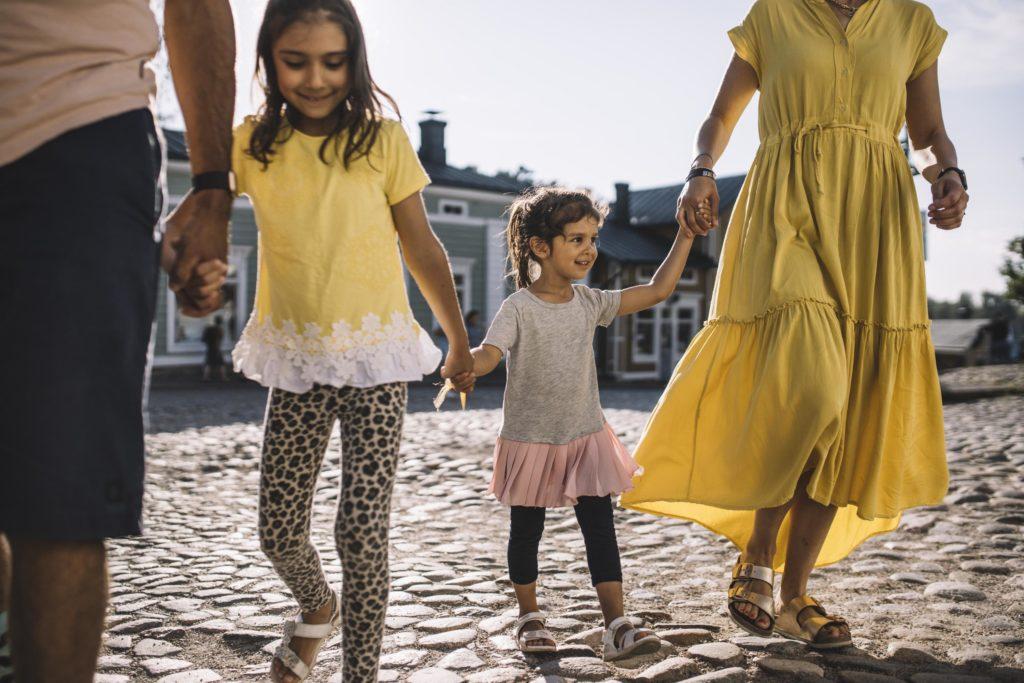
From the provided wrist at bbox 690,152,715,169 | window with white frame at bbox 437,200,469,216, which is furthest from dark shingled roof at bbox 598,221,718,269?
wrist at bbox 690,152,715,169

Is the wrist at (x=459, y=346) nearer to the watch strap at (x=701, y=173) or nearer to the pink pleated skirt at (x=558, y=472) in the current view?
the pink pleated skirt at (x=558, y=472)

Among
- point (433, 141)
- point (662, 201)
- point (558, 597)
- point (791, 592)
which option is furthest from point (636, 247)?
point (791, 592)

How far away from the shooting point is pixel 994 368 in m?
27.6

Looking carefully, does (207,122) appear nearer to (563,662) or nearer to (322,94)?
(322,94)

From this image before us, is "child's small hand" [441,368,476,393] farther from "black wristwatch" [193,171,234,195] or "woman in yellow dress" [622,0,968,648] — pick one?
"black wristwatch" [193,171,234,195]

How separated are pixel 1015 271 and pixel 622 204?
1875 centimetres

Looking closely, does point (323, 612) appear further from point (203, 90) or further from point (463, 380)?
point (203, 90)

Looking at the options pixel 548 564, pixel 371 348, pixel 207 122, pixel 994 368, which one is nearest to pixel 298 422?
pixel 371 348

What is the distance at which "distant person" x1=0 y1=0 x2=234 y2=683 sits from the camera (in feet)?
5.83

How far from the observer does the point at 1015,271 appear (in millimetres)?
24766

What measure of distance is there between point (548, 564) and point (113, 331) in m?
3.27

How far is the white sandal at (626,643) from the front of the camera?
3270 mm

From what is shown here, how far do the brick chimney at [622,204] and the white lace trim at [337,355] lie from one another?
3880 cm

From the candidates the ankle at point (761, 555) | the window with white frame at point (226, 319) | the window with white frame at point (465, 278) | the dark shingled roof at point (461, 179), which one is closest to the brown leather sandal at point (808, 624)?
the ankle at point (761, 555)
